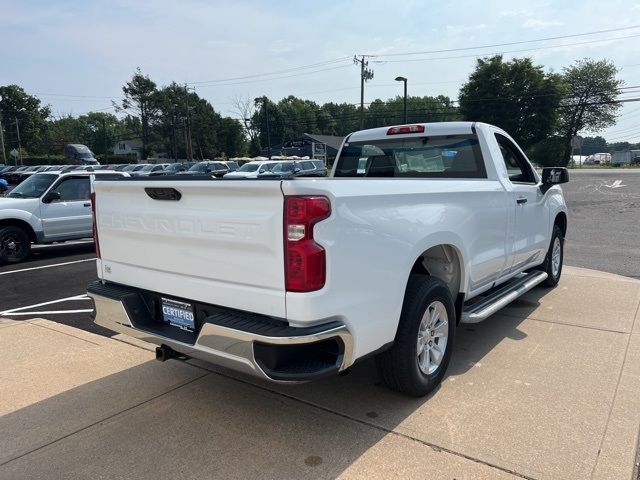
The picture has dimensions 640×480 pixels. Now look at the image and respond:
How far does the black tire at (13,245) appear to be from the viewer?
9344 millimetres

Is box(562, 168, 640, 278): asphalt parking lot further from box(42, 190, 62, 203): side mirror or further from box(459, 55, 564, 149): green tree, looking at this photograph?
box(459, 55, 564, 149): green tree

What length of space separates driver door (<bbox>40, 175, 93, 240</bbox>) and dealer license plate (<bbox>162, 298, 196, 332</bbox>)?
7.93m

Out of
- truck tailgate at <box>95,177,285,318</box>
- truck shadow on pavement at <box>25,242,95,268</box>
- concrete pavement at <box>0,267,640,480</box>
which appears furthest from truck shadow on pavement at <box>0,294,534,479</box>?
truck shadow on pavement at <box>25,242,95,268</box>

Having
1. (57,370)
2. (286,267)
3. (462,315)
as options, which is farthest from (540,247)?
(57,370)

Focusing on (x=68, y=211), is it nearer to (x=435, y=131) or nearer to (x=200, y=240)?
(x=435, y=131)

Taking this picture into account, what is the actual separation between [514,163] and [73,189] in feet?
28.9

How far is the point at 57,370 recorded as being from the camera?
167 inches

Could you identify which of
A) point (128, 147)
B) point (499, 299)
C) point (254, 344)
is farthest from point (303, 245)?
point (128, 147)

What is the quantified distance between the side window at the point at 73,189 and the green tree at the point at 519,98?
5443 centimetres

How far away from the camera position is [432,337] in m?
3.62

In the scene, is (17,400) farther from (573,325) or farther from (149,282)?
(573,325)

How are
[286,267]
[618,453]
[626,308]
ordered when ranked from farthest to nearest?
[626,308], [618,453], [286,267]

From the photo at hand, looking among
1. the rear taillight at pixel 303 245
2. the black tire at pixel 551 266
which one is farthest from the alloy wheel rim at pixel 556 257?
the rear taillight at pixel 303 245

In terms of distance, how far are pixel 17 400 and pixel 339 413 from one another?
7.90 feet
